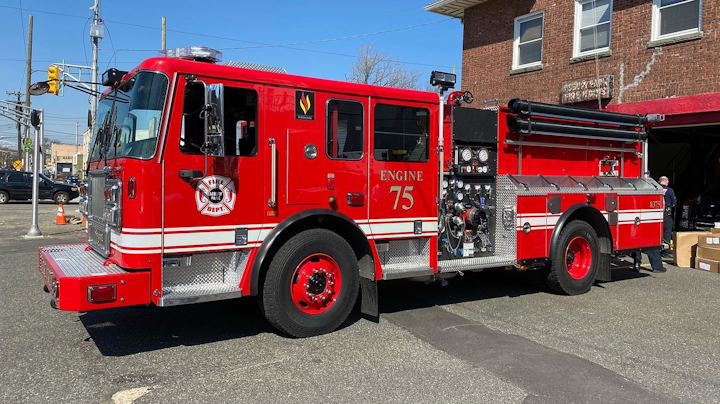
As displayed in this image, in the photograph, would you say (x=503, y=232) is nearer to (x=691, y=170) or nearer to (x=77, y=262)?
(x=77, y=262)

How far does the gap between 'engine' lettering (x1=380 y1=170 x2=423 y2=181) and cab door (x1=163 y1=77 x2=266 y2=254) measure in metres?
1.38

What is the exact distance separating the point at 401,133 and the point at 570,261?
11.0ft

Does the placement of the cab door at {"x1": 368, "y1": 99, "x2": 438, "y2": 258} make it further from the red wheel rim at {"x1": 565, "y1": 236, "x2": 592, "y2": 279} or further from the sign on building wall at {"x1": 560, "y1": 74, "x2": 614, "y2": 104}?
the sign on building wall at {"x1": 560, "y1": 74, "x2": 614, "y2": 104}

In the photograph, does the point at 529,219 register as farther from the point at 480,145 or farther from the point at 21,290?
the point at 21,290

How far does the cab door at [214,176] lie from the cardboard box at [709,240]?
8.77m

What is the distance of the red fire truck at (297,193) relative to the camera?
14.6 feet

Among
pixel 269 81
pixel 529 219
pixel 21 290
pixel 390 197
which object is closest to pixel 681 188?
pixel 529 219

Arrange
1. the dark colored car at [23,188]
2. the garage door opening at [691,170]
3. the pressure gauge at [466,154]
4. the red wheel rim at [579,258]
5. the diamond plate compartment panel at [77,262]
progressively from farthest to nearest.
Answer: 1. the dark colored car at [23,188]
2. the garage door opening at [691,170]
3. the red wheel rim at [579,258]
4. the pressure gauge at [466,154]
5. the diamond plate compartment panel at [77,262]

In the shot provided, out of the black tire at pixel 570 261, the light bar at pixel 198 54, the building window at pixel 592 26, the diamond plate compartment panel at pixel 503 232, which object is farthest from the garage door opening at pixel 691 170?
the light bar at pixel 198 54

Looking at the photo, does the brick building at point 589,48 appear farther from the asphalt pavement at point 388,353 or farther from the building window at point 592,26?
the asphalt pavement at point 388,353

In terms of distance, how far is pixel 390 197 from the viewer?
5711 mm

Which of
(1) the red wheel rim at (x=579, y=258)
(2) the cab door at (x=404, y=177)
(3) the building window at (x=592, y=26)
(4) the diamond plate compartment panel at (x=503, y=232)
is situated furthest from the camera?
(3) the building window at (x=592, y=26)

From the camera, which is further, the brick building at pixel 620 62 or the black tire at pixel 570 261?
the brick building at pixel 620 62

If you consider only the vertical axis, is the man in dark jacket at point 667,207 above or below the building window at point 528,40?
below
